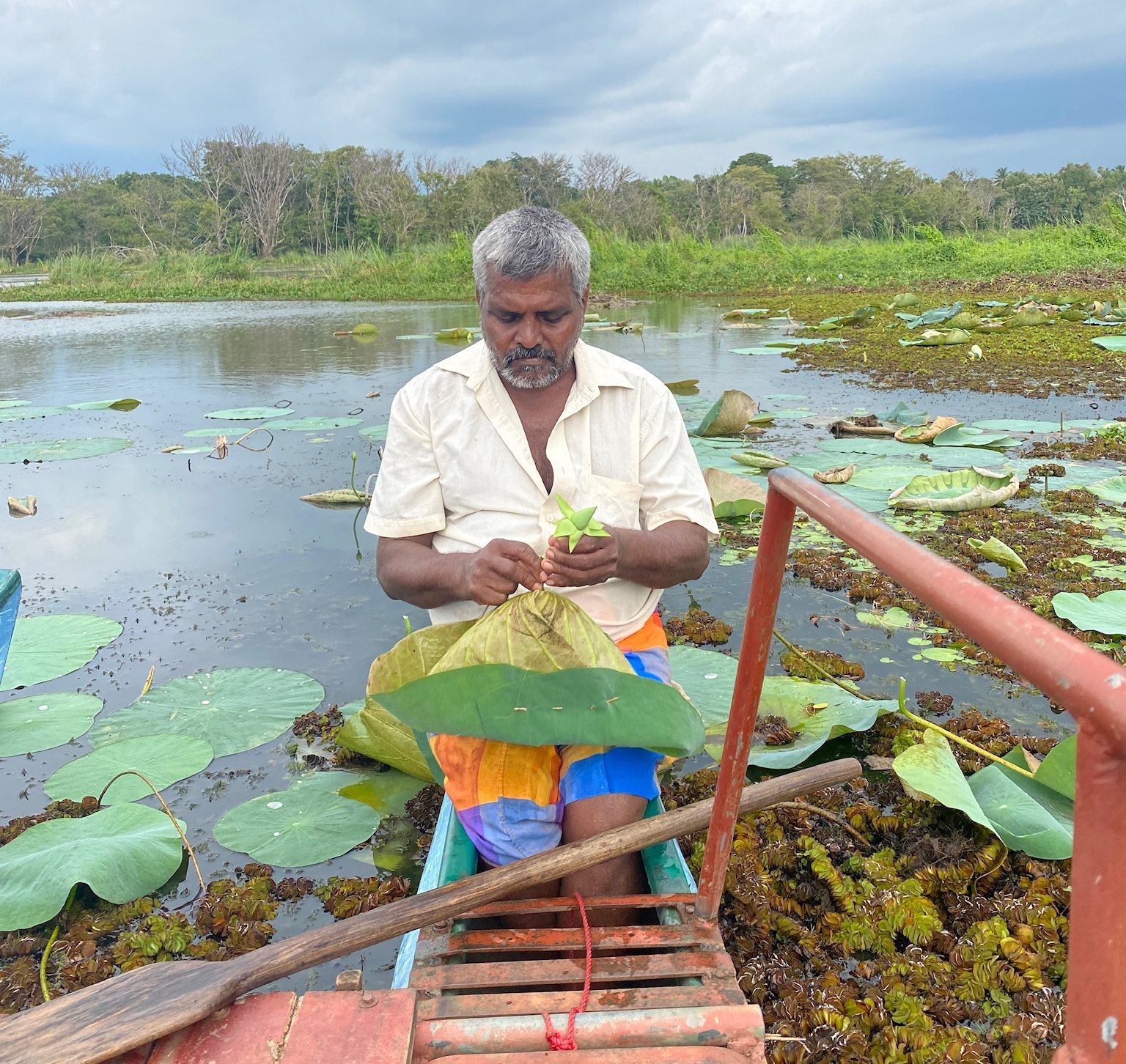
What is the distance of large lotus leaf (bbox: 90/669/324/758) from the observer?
2.33 metres

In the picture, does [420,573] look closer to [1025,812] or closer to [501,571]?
[501,571]

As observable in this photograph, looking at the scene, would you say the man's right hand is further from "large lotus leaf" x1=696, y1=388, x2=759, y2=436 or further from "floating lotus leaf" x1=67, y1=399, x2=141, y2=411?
"floating lotus leaf" x1=67, y1=399, x2=141, y2=411

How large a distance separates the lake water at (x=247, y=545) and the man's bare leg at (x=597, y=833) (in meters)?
0.40

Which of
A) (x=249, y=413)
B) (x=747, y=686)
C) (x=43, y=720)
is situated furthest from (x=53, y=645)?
(x=249, y=413)

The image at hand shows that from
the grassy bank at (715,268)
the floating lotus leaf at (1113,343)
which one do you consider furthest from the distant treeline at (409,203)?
the floating lotus leaf at (1113,343)

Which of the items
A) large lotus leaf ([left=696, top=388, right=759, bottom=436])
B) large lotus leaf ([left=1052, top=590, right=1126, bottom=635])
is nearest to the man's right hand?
large lotus leaf ([left=1052, top=590, right=1126, bottom=635])

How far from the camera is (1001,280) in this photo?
1408cm

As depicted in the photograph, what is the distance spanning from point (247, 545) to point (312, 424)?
2.14 m

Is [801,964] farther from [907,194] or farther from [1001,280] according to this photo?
[907,194]

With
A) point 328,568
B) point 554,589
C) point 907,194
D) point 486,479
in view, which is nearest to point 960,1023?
point 554,589

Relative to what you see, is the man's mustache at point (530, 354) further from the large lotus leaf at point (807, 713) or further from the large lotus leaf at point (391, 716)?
the large lotus leaf at point (807, 713)

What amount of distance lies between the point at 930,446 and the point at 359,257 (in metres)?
17.7

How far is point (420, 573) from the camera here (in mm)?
1789

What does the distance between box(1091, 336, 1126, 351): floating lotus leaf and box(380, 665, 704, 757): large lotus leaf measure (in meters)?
7.62
